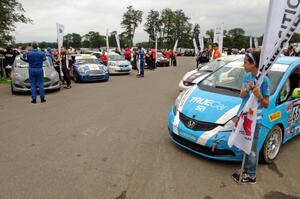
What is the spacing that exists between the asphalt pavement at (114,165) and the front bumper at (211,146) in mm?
211

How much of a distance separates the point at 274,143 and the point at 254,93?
1399mm

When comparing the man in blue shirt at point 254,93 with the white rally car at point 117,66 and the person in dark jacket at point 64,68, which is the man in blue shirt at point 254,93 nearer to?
the person in dark jacket at point 64,68

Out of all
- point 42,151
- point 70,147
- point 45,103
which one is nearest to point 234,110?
point 70,147

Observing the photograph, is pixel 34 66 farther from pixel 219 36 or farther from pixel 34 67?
pixel 219 36

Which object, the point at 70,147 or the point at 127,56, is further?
the point at 127,56

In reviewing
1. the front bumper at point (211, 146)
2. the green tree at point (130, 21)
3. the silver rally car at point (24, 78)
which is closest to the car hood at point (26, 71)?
the silver rally car at point (24, 78)

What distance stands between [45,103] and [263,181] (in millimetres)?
7098

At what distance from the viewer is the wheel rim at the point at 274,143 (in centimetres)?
375

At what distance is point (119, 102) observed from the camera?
826cm


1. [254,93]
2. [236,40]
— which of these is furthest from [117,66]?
[236,40]

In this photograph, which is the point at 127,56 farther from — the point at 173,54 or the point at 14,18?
the point at 14,18

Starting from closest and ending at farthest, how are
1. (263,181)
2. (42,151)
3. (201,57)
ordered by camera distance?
(263,181)
(42,151)
(201,57)

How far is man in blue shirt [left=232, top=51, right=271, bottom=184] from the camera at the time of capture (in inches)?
118

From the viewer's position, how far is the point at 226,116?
3.61 metres
